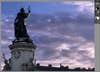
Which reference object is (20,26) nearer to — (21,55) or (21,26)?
(21,26)

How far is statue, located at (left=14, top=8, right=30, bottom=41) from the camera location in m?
2.40

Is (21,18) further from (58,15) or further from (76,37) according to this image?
(76,37)

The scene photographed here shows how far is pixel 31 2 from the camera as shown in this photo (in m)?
2.41

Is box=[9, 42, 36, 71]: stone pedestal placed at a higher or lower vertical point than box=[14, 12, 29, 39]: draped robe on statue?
lower

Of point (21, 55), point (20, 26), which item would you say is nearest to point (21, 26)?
point (20, 26)

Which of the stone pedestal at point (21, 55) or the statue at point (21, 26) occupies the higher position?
the statue at point (21, 26)

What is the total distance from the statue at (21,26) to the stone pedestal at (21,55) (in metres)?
0.05

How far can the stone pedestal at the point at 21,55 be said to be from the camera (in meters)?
2.39

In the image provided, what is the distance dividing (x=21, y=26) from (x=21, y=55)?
0.75ft

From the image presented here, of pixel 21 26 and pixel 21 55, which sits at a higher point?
pixel 21 26

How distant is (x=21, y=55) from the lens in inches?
94.4

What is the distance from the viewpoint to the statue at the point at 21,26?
2.40m

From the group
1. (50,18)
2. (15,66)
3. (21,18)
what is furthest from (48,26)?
(15,66)

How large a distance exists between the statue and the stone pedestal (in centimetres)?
5
